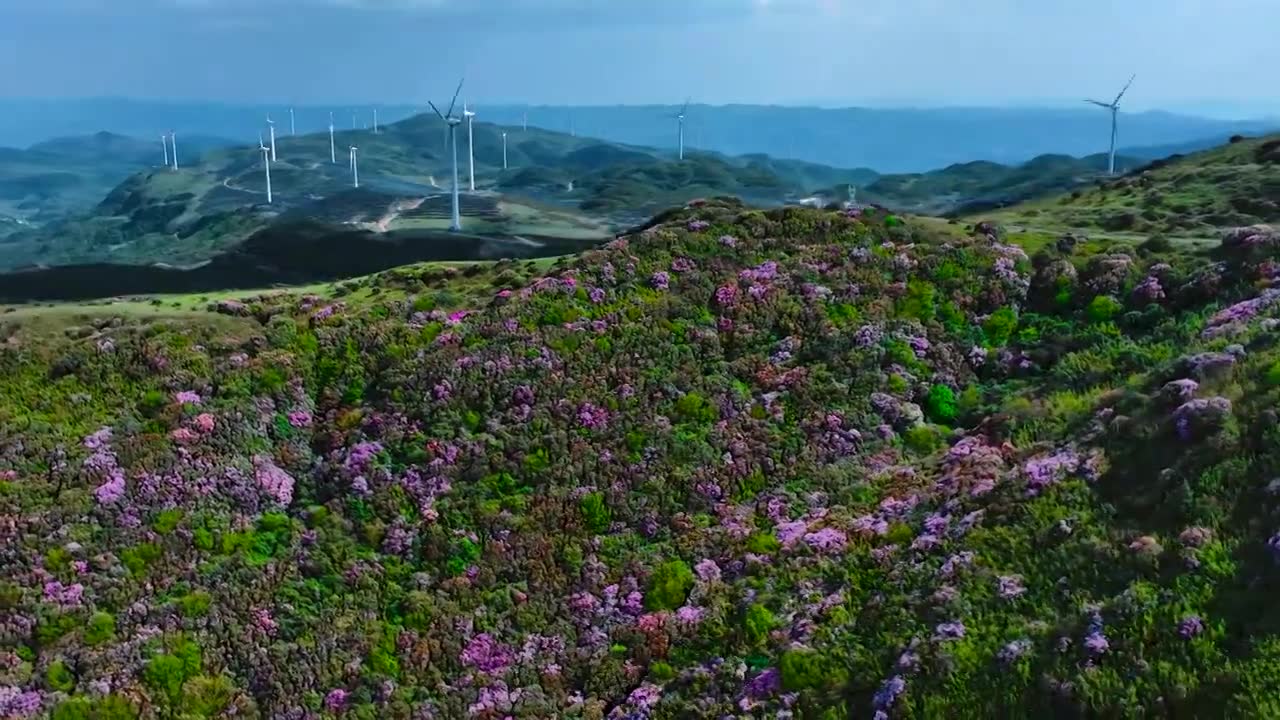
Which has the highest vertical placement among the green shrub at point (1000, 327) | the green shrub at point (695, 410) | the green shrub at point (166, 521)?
the green shrub at point (1000, 327)

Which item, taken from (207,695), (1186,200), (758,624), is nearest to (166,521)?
(207,695)

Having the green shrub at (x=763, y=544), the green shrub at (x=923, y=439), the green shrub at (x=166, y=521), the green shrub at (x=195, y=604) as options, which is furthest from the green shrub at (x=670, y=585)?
the green shrub at (x=166, y=521)

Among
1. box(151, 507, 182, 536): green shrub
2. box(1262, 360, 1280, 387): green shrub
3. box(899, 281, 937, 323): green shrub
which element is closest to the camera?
box(1262, 360, 1280, 387): green shrub

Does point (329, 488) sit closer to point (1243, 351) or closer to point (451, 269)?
point (451, 269)

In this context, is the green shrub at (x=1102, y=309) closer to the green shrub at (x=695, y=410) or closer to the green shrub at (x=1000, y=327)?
the green shrub at (x=1000, y=327)

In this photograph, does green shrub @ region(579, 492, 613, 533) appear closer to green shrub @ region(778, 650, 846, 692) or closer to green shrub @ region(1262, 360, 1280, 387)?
green shrub @ region(778, 650, 846, 692)

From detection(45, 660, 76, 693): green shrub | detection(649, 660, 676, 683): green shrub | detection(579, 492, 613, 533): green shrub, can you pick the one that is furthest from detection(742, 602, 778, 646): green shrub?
detection(45, 660, 76, 693): green shrub
